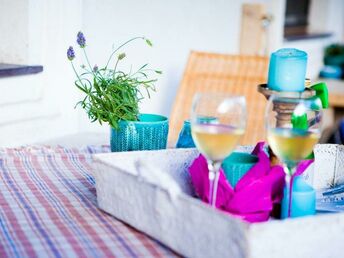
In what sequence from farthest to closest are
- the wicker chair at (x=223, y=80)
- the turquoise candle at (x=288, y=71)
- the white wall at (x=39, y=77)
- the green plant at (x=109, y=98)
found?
the wicker chair at (x=223, y=80)
the white wall at (x=39, y=77)
the green plant at (x=109, y=98)
the turquoise candle at (x=288, y=71)

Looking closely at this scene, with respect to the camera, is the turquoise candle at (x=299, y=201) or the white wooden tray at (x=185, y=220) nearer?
the white wooden tray at (x=185, y=220)

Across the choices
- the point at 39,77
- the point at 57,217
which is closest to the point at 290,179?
the point at 57,217

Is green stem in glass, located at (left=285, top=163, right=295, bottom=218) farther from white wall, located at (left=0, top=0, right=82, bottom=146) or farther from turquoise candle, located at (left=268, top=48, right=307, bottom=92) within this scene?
white wall, located at (left=0, top=0, right=82, bottom=146)

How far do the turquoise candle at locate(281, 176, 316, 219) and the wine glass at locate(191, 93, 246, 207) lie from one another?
0.12 meters

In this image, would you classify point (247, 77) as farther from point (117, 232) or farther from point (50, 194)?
point (117, 232)

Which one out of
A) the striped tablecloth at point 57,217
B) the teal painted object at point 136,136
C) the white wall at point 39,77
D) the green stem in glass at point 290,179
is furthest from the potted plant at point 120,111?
the white wall at point 39,77

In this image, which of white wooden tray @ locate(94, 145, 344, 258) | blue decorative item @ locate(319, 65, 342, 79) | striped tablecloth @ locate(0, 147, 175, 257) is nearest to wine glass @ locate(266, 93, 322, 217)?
white wooden tray @ locate(94, 145, 344, 258)

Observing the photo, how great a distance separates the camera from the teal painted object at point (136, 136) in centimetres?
140

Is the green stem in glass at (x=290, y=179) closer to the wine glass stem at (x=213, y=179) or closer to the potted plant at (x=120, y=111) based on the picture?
the wine glass stem at (x=213, y=179)

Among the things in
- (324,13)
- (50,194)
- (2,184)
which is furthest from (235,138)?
(324,13)

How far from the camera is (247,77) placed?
2.86 m

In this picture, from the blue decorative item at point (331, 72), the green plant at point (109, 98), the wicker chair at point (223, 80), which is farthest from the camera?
the blue decorative item at point (331, 72)

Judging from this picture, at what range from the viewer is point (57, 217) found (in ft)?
3.97

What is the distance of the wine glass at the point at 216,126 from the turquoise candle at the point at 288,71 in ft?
0.38
